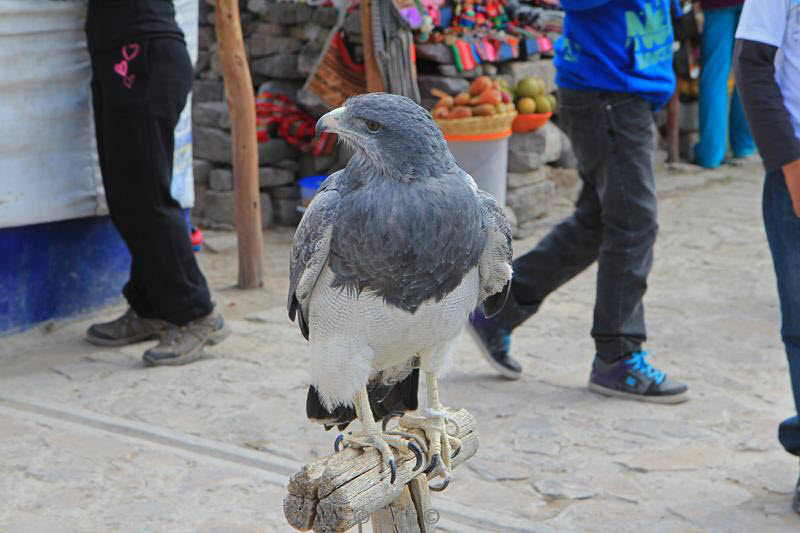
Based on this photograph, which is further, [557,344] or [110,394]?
[557,344]

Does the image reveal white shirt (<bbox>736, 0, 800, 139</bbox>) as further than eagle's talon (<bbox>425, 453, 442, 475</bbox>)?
Yes

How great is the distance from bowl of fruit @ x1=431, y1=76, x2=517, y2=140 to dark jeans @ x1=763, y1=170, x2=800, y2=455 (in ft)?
11.5

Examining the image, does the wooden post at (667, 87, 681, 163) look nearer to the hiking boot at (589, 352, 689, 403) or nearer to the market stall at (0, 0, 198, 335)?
the market stall at (0, 0, 198, 335)

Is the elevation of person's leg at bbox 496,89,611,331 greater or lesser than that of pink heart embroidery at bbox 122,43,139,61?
lesser

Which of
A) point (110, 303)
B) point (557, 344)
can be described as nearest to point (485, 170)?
point (557, 344)

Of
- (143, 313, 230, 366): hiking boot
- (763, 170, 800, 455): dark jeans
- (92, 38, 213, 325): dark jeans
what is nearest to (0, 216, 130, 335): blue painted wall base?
(92, 38, 213, 325): dark jeans

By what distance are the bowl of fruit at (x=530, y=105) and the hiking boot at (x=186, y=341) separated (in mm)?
3585

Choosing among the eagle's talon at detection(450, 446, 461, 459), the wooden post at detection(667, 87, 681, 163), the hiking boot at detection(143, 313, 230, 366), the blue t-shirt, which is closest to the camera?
the eagle's talon at detection(450, 446, 461, 459)

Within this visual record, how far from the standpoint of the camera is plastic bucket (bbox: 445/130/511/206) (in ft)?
22.5

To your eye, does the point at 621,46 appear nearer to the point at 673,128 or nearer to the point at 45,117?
the point at 45,117

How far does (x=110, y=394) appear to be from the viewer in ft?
14.8

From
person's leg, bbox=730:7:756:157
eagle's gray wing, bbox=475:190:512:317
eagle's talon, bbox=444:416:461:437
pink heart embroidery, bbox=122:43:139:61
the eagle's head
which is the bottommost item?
person's leg, bbox=730:7:756:157

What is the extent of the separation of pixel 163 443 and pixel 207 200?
4.10 m

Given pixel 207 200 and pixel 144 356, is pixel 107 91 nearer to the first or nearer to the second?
pixel 144 356
